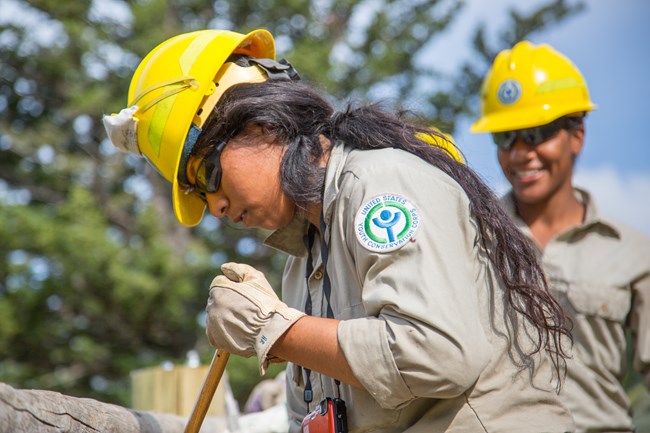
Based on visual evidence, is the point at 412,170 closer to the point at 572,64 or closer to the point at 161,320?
the point at 572,64

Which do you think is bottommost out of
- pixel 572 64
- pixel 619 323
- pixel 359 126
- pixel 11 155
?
pixel 619 323

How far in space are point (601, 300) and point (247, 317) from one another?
214 cm

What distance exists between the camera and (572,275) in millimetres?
4125

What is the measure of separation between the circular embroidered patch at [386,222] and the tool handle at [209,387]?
2.68 ft

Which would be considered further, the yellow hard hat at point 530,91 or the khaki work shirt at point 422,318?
the yellow hard hat at point 530,91

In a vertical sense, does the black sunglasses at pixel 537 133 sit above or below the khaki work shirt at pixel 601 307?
above

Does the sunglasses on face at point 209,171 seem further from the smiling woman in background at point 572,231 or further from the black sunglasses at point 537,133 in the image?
the black sunglasses at point 537,133

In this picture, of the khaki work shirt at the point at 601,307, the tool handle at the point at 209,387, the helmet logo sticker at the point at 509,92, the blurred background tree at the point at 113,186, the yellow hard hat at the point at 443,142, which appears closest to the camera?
the yellow hard hat at the point at 443,142

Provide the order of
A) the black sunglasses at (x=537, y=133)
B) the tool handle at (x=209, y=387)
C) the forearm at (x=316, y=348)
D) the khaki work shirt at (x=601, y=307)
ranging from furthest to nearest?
1. the black sunglasses at (x=537, y=133)
2. the khaki work shirt at (x=601, y=307)
3. the tool handle at (x=209, y=387)
4. the forearm at (x=316, y=348)

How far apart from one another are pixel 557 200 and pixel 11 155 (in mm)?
12397

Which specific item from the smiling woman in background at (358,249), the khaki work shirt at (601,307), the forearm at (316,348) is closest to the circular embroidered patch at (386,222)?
the smiling woman in background at (358,249)

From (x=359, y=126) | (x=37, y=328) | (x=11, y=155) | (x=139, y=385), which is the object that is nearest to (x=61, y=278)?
(x=37, y=328)

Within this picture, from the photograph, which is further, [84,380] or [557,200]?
[84,380]

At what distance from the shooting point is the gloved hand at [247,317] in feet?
7.77
